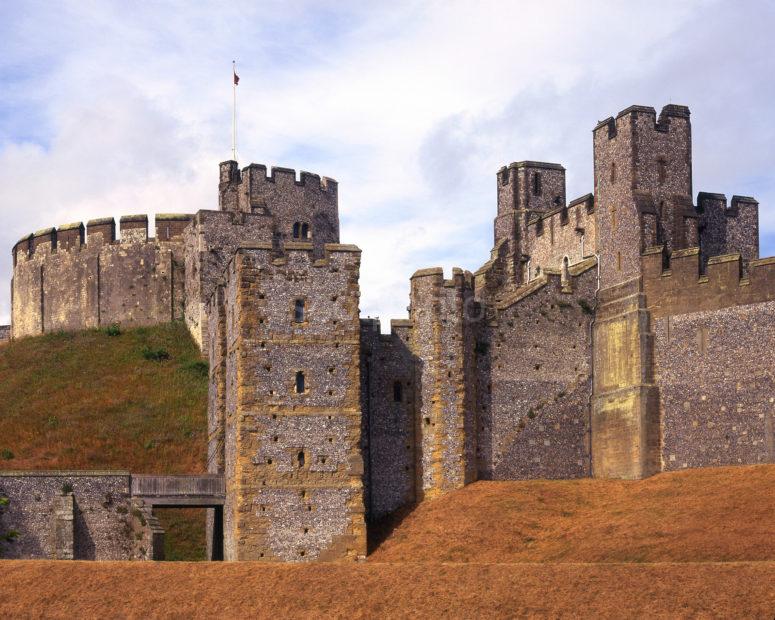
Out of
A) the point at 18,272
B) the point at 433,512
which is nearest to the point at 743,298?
the point at 433,512

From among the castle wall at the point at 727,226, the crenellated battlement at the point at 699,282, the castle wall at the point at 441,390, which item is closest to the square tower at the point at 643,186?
the crenellated battlement at the point at 699,282

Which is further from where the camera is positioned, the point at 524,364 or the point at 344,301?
the point at 524,364

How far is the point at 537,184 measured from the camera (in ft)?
227

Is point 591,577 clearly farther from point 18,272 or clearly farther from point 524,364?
point 18,272

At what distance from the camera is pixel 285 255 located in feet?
184

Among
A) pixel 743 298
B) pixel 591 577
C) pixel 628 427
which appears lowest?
pixel 591 577

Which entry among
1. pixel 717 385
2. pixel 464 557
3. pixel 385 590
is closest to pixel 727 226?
pixel 717 385

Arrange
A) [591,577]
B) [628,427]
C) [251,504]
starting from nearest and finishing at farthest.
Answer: [591,577] → [251,504] → [628,427]

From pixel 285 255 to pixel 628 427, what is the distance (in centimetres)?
1370

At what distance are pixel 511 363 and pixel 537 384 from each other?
125cm

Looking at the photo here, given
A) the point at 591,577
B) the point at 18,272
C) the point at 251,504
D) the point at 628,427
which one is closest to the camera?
the point at 591,577

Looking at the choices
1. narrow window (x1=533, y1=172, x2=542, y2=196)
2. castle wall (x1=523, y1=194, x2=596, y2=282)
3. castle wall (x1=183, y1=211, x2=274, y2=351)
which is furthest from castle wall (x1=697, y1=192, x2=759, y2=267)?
castle wall (x1=183, y1=211, x2=274, y2=351)

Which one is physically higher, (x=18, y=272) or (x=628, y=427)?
(x=18, y=272)

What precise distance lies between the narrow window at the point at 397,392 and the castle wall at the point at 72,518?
962 cm
